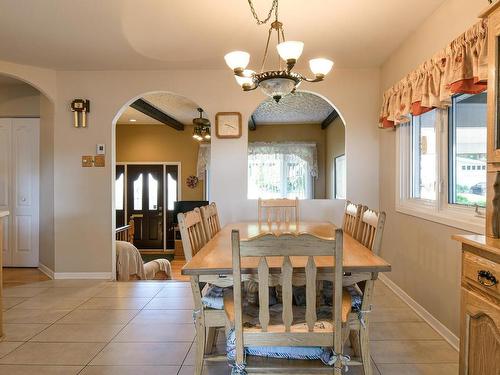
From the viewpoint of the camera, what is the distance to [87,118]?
4184 millimetres

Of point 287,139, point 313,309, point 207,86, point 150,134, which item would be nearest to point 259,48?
point 207,86

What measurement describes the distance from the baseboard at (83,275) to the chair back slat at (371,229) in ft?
9.93

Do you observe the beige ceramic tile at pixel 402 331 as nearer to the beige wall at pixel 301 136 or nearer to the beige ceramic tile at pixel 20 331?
the beige ceramic tile at pixel 20 331

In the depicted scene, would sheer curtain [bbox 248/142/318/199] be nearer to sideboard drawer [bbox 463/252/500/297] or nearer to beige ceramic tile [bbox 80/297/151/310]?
beige ceramic tile [bbox 80/297/151/310]

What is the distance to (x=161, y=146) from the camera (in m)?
8.11

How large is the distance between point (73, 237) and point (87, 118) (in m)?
1.38

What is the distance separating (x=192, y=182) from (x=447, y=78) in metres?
6.24

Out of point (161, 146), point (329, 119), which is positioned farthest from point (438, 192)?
point (161, 146)

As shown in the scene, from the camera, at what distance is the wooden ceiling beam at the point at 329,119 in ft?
21.8

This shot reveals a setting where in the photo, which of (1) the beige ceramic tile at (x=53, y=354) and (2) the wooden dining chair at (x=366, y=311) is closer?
(2) the wooden dining chair at (x=366, y=311)

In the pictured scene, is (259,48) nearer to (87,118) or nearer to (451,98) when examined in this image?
(451,98)

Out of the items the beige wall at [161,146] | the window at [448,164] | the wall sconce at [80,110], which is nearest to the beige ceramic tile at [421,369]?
the window at [448,164]

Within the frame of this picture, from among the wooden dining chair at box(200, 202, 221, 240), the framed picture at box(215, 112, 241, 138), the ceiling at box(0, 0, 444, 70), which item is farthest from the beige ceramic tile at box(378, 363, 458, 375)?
the framed picture at box(215, 112, 241, 138)

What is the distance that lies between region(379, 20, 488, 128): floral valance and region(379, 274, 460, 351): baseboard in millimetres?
1576
